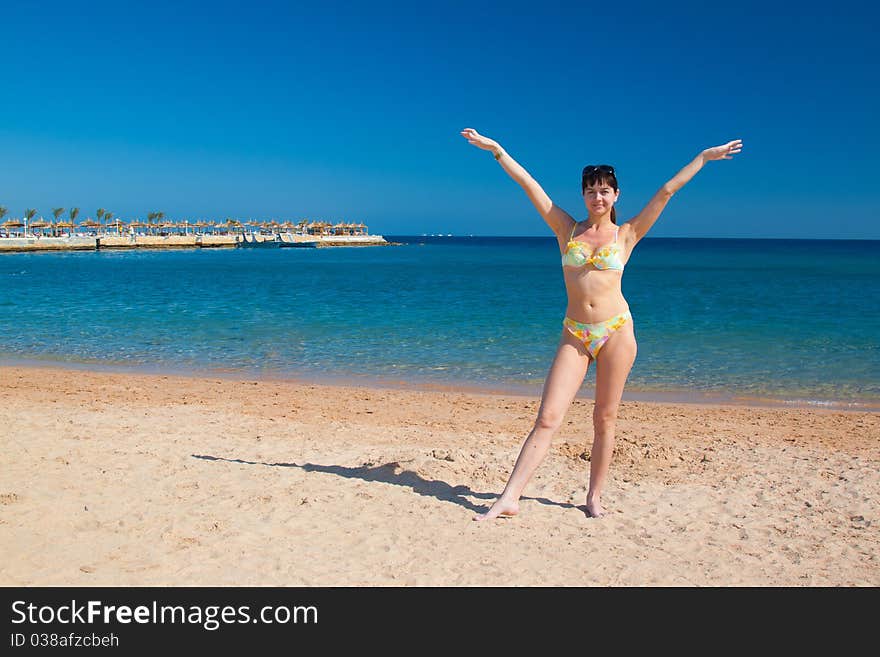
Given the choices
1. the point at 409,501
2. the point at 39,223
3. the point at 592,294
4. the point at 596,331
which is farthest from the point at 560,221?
the point at 39,223

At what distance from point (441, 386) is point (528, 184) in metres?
7.23

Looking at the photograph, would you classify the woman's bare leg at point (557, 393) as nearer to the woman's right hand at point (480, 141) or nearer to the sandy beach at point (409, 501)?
the sandy beach at point (409, 501)

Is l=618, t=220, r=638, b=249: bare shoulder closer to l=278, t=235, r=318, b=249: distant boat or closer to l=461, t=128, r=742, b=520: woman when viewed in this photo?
l=461, t=128, r=742, b=520: woman

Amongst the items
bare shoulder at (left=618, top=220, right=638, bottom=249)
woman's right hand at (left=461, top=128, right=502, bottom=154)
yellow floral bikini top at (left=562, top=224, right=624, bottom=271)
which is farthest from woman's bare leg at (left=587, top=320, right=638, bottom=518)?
woman's right hand at (left=461, top=128, right=502, bottom=154)

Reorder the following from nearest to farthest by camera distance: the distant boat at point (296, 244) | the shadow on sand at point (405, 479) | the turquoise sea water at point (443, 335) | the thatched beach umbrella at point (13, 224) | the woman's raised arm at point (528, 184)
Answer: the woman's raised arm at point (528, 184)
the shadow on sand at point (405, 479)
the turquoise sea water at point (443, 335)
the thatched beach umbrella at point (13, 224)
the distant boat at point (296, 244)

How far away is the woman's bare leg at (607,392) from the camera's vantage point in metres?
4.86

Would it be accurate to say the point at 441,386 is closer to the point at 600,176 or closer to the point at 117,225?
the point at 600,176

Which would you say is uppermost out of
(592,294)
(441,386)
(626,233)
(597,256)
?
(626,233)

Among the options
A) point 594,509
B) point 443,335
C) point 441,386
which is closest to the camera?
point 594,509

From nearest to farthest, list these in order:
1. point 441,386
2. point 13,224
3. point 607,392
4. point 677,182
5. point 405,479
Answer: point 677,182, point 607,392, point 405,479, point 441,386, point 13,224

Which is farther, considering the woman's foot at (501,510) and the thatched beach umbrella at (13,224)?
the thatched beach umbrella at (13,224)

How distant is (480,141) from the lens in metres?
5.09

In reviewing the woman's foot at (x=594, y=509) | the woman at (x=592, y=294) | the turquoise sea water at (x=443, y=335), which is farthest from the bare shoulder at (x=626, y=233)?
the turquoise sea water at (x=443, y=335)

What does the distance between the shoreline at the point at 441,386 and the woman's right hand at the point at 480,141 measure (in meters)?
6.60
